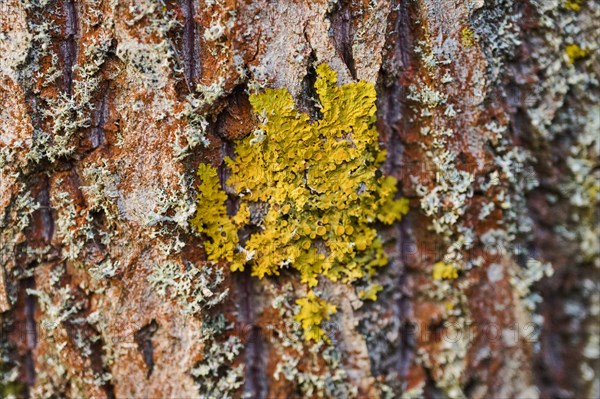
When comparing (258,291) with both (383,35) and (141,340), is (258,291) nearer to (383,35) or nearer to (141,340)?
(141,340)

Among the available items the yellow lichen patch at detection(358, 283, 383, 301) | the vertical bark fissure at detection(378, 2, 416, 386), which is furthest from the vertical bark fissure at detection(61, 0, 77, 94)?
the yellow lichen patch at detection(358, 283, 383, 301)

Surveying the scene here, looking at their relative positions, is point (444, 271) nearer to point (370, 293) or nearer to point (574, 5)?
point (370, 293)

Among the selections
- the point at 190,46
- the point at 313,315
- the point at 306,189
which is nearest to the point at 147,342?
the point at 313,315

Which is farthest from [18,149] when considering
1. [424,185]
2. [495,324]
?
[495,324]

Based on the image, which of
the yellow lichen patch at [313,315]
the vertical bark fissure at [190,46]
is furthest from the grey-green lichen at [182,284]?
the vertical bark fissure at [190,46]

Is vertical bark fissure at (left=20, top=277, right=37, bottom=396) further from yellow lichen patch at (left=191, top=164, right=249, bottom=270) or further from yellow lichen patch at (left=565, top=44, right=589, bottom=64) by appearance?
yellow lichen patch at (left=565, top=44, right=589, bottom=64)

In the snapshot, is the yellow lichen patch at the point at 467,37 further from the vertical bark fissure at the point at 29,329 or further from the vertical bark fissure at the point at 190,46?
the vertical bark fissure at the point at 29,329
